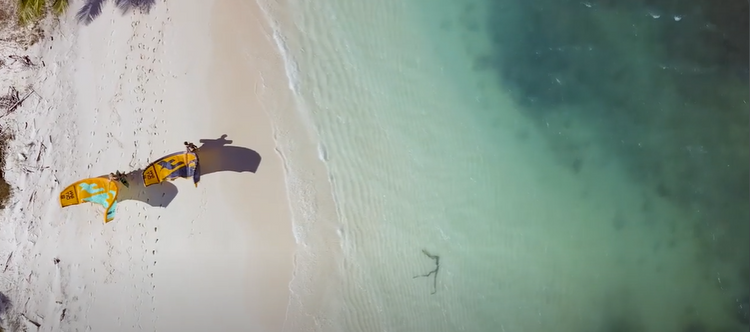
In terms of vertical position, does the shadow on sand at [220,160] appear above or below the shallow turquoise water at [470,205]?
above

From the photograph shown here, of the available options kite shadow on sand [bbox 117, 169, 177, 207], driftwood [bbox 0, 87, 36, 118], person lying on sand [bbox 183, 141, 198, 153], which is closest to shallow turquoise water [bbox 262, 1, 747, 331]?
person lying on sand [bbox 183, 141, 198, 153]

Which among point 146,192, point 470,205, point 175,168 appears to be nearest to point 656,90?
point 470,205

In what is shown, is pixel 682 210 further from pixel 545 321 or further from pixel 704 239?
pixel 545 321

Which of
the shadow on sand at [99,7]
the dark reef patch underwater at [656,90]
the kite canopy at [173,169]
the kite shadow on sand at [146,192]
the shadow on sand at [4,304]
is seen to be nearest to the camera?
the dark reef patch underwater at [656,90]

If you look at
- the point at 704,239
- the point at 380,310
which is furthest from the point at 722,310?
the point at 380,310

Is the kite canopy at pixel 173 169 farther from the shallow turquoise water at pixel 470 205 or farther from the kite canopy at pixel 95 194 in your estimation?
the shallow turquoise water at pixel 470 205

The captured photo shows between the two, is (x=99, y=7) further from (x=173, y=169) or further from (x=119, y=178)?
(x=173, y=169)

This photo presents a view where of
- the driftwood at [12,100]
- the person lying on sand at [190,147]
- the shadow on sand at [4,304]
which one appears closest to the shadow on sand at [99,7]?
the driftwood at [12,100]

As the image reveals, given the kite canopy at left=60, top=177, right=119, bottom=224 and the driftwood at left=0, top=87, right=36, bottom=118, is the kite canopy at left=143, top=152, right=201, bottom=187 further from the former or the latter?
the driftwood at left=0, top=87, right=36, bottom=118
